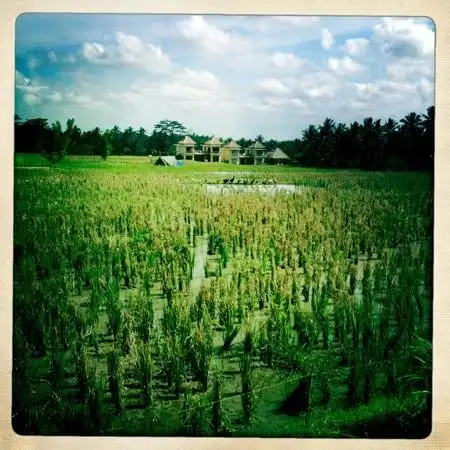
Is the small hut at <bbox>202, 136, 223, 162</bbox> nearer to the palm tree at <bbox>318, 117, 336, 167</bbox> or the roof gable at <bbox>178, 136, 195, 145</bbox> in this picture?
the roof gable at <bbox>178, 136, 195, 145</bbox>

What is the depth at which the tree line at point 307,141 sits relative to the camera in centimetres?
309

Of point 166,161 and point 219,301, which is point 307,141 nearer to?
point 166,161

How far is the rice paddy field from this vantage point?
10.0ft

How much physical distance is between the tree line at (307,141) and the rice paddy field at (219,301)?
6 cm

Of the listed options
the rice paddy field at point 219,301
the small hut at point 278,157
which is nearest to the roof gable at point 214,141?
the rice paddy field at point 219,301

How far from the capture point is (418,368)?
10.0 ft

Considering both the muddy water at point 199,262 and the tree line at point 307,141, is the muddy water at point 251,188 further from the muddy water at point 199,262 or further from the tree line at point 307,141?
the muddy water at point 199,262

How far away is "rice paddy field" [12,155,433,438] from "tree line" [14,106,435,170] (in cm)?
6

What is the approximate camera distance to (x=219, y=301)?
3150mm

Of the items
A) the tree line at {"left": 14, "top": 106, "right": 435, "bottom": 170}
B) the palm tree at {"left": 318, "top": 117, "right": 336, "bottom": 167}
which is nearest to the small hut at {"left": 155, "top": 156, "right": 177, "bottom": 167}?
the tree line at {"left": 14, "top": 106, "right": 435, "bottom": 170}

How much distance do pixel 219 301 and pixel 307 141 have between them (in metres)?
0.88

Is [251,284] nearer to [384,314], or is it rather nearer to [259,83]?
[384,314]

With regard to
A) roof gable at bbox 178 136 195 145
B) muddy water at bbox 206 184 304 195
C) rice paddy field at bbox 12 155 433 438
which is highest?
roof gable at bbox 178 136 195 145

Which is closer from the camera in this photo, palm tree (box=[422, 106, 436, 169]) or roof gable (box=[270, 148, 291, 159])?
palm tree (box=[422, 106, 436, 169])
